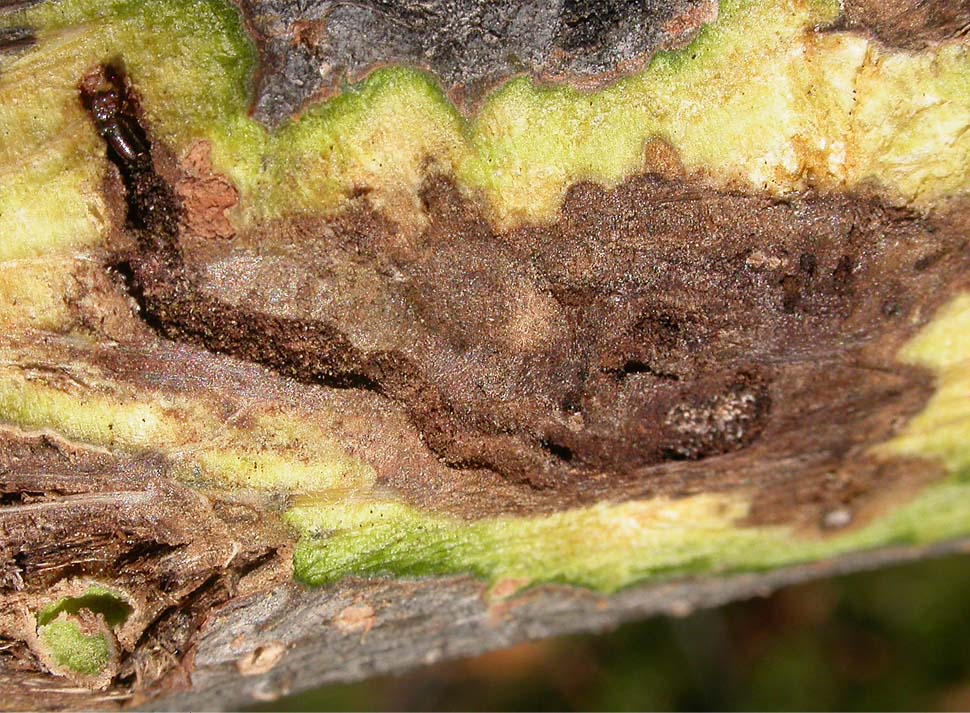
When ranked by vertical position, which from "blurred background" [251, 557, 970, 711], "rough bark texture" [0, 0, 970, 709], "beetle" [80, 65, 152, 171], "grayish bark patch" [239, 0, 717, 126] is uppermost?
"grayish bark patch" [239, 0, 717, 126]

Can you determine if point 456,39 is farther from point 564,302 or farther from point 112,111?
point 112,111

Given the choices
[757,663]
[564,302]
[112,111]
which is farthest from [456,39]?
[757,663]

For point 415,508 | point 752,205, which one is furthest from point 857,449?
point 415,508

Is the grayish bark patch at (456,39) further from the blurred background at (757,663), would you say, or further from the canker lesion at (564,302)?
the blurred background at (757,663)

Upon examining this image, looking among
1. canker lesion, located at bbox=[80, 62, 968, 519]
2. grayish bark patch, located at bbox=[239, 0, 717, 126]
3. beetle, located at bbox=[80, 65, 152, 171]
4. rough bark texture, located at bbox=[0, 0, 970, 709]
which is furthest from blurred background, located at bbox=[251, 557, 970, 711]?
beetle, located at bbox=[80, 65, 152, 171]

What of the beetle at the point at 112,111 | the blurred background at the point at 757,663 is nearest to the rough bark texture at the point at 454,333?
the beetle at the point at 112,111

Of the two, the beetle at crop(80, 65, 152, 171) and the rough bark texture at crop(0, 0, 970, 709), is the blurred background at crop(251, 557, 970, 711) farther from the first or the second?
the beetle at crop(80, 65, 152, 171)

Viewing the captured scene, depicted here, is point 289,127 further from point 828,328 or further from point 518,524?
point 828,328

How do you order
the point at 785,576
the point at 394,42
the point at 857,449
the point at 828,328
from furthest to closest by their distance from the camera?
the point at 785,576
the point at 857,449
the point at 828,328
the point at 394,42
